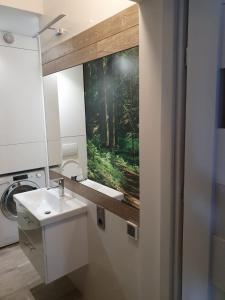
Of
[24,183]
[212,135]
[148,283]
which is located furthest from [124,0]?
[24,183]

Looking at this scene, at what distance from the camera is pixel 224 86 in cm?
95

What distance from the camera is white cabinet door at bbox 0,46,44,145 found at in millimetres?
2842

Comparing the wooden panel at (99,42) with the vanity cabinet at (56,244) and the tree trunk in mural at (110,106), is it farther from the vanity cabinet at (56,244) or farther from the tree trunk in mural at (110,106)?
the vanity cabinet at (56,244)

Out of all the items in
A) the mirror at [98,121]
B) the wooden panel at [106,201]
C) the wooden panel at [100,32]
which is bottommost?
the wooden panel at [106,201]

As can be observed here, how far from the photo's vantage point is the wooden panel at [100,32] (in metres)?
1.38

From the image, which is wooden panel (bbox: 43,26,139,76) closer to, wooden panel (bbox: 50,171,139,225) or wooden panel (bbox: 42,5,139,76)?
wooden panel (bbox: 42,5,139,76)

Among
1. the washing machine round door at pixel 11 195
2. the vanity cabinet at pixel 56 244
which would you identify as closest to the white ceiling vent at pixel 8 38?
the washing machine round door at pixel 11 195

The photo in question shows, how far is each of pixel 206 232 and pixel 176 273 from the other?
308mm

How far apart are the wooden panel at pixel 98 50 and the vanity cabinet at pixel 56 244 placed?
4.15 feet

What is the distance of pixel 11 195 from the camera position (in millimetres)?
3031

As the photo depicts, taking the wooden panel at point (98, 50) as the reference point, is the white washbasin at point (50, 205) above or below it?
Answer: below

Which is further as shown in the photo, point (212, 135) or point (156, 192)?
point (156, 192)

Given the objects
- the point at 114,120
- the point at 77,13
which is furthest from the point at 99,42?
the point at 114,120

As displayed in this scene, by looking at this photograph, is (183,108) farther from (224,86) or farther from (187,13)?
(187,13)
